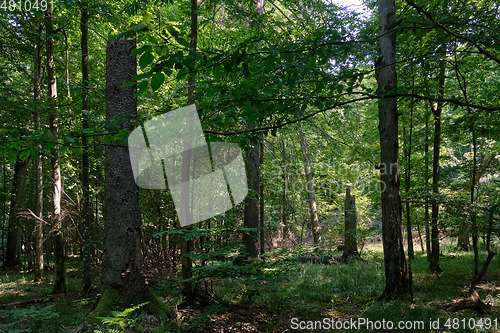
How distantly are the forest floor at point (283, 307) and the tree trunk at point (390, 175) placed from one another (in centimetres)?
43

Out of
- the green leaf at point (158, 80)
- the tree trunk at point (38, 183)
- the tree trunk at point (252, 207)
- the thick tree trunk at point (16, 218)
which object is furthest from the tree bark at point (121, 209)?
the thick tree trunk at point (16, 218)

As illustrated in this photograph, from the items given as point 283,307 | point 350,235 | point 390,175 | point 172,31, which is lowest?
point 283,307

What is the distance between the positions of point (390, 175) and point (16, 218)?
1524 centimetres

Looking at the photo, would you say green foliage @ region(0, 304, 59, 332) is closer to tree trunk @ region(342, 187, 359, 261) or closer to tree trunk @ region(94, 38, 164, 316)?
tree trunk @ region(94, 38, 164, 316)

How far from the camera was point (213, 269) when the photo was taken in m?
4.48

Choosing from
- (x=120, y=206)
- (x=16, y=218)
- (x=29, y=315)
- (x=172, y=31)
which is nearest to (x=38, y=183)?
(x=16, y=218)

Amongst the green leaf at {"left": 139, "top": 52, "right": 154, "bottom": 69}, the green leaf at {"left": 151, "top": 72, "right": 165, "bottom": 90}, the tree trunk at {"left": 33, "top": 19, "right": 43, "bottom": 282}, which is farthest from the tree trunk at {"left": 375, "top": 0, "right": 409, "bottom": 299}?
the tree trunk at {"left": 33, "top": 19, "right": 43, "bottom": 282}

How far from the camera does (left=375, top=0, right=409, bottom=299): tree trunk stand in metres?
5.30

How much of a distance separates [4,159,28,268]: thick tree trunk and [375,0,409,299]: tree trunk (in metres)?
14.8

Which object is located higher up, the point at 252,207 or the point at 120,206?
the point at 120,206

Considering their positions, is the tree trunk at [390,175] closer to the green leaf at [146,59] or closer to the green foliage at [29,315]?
the green leaf at [146,59]

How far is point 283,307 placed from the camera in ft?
18.8

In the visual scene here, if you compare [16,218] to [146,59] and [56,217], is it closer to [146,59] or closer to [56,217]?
[56,217]

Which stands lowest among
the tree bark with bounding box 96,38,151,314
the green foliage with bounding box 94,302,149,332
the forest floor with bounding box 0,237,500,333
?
the forest floor with bounding box 0,237,500,333
